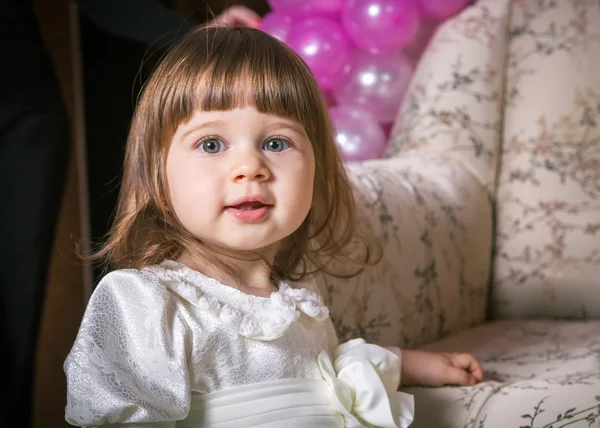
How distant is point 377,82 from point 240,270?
1.14 m

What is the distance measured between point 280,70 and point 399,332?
64cm

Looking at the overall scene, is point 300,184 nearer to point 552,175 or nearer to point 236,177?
point 236,177

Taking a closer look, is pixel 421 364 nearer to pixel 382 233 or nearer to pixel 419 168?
pixel 382 233

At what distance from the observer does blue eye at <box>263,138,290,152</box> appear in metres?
0.84

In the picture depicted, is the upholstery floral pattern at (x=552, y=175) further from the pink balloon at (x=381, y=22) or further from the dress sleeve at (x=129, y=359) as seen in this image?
the dress sleeve at (x=129, y=359)

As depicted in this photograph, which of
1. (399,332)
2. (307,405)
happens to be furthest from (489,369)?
(307,405)

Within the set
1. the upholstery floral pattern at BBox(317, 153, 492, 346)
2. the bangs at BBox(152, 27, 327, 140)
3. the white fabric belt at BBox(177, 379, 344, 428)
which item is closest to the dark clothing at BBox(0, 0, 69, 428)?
the upholstery floral pattern at BBox(317, 153, 492, 346)

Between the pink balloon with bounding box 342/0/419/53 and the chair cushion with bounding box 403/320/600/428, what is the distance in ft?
2.70

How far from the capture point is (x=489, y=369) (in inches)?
47.9

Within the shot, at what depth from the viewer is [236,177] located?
800 mm

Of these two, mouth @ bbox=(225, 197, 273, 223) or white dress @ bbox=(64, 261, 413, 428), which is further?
mouth @ bbox=(225, 197, 273, 223)

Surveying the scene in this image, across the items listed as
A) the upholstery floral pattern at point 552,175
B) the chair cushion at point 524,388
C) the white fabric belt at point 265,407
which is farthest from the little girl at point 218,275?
the upholstery floral pattern at point 552,175

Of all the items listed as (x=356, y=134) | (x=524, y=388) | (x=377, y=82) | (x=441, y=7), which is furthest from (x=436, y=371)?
(x=441, y=7)

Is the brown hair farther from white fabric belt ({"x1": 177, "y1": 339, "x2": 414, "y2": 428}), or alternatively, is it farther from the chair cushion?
the chair cushion
